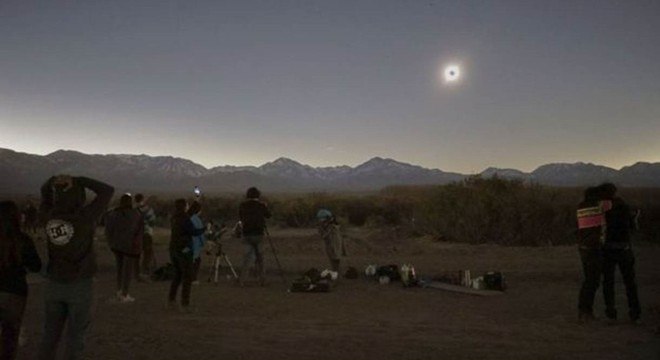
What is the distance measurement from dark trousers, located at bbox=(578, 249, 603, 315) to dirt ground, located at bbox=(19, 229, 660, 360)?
34 cm

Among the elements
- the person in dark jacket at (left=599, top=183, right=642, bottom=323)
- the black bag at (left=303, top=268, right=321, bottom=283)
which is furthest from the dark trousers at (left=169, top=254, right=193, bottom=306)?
the person in dark jacket at (left=599, top=183, right=642, bottom=323)

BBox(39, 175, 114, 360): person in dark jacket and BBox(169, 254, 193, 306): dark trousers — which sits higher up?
BBox(39, 175, 114, 360): person in dark jacket

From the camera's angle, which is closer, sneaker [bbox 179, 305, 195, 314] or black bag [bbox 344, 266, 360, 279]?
sneaker [bbox 179, 305, 195, 314]

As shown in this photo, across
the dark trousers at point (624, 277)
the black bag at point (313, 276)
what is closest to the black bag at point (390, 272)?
the black bag at point (313, 276)

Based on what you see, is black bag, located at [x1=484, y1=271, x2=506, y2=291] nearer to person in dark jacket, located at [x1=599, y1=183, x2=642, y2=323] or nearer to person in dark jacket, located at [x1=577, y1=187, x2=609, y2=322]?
person in dark jacket, located at [x1=577, y1=187, x2=609, y2=322]

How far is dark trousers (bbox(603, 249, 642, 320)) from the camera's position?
33.0ft

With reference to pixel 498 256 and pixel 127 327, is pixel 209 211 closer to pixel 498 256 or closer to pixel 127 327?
pixel 498 256

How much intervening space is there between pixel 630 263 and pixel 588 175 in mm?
184467

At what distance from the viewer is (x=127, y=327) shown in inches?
393

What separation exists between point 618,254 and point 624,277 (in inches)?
14.7

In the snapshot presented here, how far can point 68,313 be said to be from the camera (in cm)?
602

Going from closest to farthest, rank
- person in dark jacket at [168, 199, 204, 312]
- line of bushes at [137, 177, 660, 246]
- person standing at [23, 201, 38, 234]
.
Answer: person in dark jacket at [168, 199, 204, 312]
line of bushes at [137, 177, 660, 246]
person standing at [23, 201, 38, 234]

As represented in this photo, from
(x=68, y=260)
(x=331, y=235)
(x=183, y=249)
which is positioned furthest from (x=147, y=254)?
(x=68, y=260)

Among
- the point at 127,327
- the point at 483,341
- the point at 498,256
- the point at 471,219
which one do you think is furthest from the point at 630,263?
the point at 471,219
